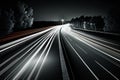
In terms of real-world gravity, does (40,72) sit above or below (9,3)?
below

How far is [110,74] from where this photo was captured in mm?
10969

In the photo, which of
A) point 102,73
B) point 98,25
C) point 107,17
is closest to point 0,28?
point 102,73

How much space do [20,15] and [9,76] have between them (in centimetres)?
4411

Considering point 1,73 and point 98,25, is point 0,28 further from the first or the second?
point 98,25

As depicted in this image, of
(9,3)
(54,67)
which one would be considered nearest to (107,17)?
(9,3)

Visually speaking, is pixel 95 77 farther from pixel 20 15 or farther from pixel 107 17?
pixel 107 17

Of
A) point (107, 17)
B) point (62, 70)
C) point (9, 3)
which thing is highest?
point (9, 3)

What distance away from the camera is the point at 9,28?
39031 mm

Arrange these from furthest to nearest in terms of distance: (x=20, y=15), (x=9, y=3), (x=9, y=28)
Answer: (x=20, y=15), (x=9, y=3), (x=9, y=28)

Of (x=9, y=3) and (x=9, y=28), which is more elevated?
(x=9, y=3)

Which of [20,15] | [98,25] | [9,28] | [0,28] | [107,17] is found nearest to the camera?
[0,28]

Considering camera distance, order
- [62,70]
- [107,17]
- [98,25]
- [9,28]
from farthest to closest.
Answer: [98,25] < [107,17] < [9,28] < [62,70]

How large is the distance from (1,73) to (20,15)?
43.1m

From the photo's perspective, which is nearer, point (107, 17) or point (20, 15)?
point (20, 15)
